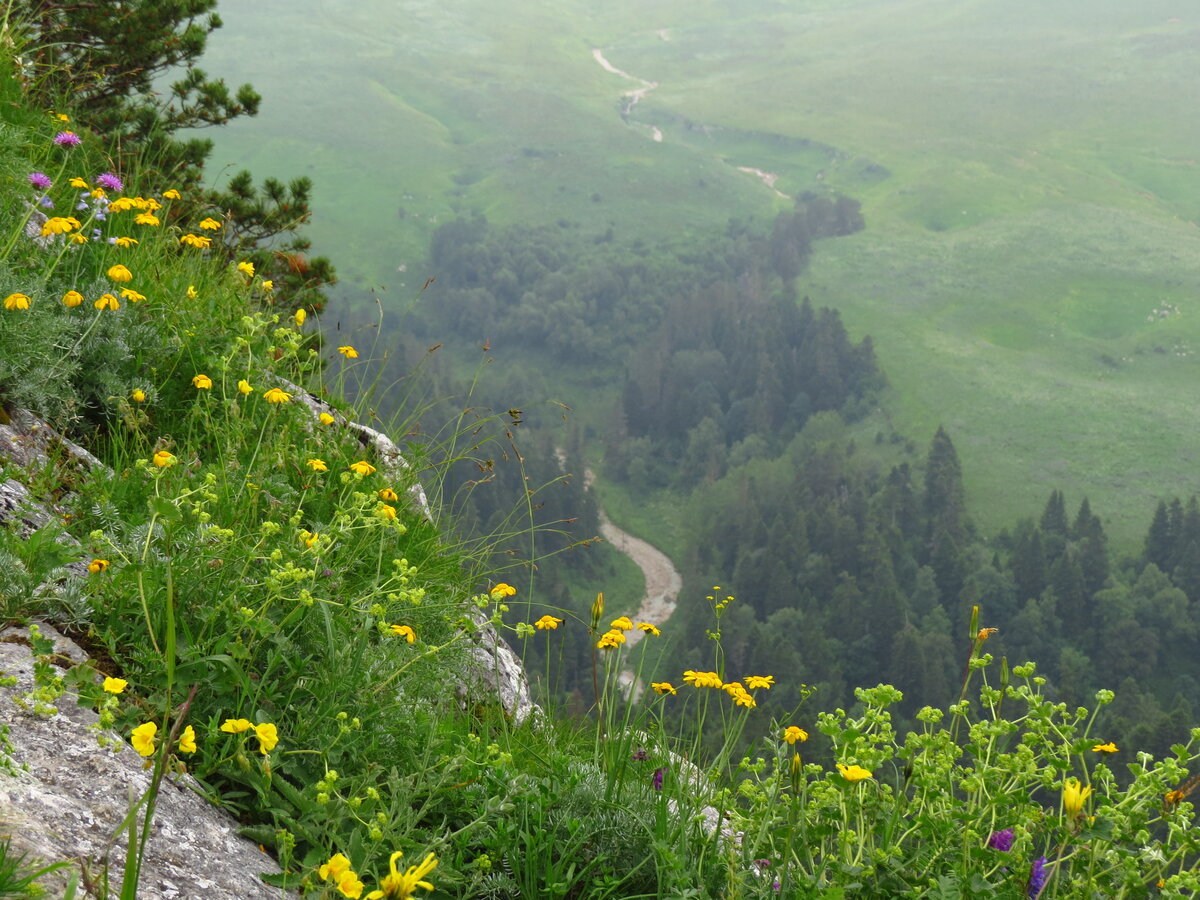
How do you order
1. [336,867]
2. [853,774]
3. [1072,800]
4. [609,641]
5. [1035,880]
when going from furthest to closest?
[609,641]
[1035,880]
[853,774]
[1072,800]
[336,867]

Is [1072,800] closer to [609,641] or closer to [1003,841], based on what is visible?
[1003,841]

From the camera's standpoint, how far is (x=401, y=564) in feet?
13.1

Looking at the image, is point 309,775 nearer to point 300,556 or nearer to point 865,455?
point 300,556

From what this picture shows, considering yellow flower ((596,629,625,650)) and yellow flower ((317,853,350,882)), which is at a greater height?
yellow flower ((317,853,350,882))

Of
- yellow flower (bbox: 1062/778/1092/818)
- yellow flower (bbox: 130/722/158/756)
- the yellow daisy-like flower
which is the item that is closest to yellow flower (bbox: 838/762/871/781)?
the yellow daisy-like flower

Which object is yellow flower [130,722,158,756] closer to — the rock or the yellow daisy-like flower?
the rock

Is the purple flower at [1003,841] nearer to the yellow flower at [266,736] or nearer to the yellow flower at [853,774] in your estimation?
the yellow flower at [853,774]

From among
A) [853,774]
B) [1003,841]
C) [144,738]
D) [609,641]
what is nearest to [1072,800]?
[853,774]

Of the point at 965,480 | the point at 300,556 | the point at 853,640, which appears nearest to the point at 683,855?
the point at 300,556

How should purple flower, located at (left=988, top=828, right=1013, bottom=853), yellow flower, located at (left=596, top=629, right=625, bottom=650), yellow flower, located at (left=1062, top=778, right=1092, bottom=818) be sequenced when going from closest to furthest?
yellow flower, located at (left=1062, top=778, right=1092, bottom=818), purple flower, located at (left=988, top=828, right=1013, bottom=853), yellow flower, located at (left=596, top=629, right=625, bottom=650)

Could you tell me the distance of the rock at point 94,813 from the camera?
260 centimetres

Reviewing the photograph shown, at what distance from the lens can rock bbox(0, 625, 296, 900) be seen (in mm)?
2602

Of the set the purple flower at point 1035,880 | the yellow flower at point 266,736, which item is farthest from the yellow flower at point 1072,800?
the yellow flower at point 266,736

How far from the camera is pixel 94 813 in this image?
2818mm
